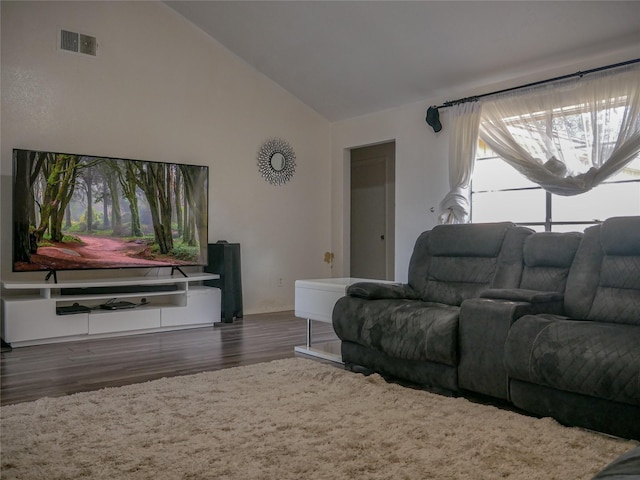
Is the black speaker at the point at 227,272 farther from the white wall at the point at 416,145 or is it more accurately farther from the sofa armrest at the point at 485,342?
the sofa armrest at the point at 485,342

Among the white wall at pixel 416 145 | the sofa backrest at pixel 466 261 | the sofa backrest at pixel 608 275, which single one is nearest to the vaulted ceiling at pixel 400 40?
the white wall at pixel 416 145

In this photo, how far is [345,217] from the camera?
7043mm

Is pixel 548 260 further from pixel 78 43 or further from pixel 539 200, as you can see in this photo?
pixel 78 43

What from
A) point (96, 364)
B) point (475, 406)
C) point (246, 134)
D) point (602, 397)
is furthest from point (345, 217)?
point (602, 397)


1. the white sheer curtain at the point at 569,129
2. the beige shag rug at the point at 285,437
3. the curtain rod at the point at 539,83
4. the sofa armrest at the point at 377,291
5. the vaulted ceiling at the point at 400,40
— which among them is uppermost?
the vaulted ceiling at the point at 400,40

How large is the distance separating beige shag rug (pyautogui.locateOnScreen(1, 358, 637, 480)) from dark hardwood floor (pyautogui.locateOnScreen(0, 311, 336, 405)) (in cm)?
40

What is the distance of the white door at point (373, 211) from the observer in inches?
282

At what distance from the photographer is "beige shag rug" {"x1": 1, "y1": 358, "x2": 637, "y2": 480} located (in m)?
1.96

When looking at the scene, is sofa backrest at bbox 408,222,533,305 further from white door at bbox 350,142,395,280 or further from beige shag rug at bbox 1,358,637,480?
white door at bbox 350,142,395,280

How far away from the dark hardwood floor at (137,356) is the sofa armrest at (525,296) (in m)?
1.66

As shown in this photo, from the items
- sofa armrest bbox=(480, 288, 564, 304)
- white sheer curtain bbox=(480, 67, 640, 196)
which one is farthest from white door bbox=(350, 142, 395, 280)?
sofa armrest bbox=(480, 288, 564, 304)

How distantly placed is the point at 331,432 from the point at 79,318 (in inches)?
123

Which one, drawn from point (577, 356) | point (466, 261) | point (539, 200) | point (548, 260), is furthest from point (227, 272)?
point (577, 356)

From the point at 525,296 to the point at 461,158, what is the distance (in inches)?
100
